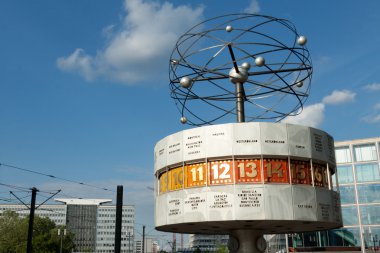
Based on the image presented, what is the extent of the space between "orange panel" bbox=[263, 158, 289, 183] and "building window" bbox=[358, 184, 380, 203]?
66.5m

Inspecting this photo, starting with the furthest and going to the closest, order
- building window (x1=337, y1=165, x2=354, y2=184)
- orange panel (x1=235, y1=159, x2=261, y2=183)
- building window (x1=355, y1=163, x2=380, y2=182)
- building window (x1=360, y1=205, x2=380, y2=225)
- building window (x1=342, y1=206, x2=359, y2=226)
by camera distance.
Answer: building window (x1=337, y1=165, x2=354, y2=184), building window (x1=342, y1=206, x2=359, y2=226), building window (x1=355, y1=163, x2=380, y2=182), building window (x1=360, y1=205, x2=380, y2=225), orange panel (x1=235, y1=159, x2=261, y2=183)

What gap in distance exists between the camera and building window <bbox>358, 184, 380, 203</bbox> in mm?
82875

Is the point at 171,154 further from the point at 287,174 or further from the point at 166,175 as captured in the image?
the point at 287,174

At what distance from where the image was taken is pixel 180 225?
26.1 meters

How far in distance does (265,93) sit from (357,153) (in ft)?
203

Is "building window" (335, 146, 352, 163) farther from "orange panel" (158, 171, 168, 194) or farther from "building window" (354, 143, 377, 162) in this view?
"orange panel" (158, 171, 168, 194)

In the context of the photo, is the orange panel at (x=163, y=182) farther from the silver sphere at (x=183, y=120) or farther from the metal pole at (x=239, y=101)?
the metal pole at (x=239, y=101)

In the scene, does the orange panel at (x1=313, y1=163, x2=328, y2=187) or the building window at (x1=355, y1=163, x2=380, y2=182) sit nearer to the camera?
the orange panel at (x1=313, y1=163, x2=328, y2=187)

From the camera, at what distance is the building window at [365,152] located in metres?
84.2

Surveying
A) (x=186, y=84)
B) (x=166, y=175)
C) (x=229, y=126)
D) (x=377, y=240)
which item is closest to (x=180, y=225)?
(x=166, y=175)

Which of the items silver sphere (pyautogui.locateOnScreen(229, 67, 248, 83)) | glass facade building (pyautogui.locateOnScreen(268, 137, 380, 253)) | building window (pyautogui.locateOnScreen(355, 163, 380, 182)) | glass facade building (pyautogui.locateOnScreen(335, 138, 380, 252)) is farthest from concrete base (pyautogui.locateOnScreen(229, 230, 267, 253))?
building window (pyautogui.locateOnScreen(355, 163, 380, 182))

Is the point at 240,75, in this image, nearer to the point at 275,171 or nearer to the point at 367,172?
the point at 275,171

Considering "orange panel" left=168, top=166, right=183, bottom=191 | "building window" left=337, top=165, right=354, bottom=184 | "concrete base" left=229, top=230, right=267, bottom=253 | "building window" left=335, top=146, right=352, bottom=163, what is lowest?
"concrete base" left=229, top=230, right=267, bottom=253

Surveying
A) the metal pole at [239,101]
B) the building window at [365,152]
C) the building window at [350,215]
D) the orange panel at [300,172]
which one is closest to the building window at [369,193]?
the building window at [350,215]
